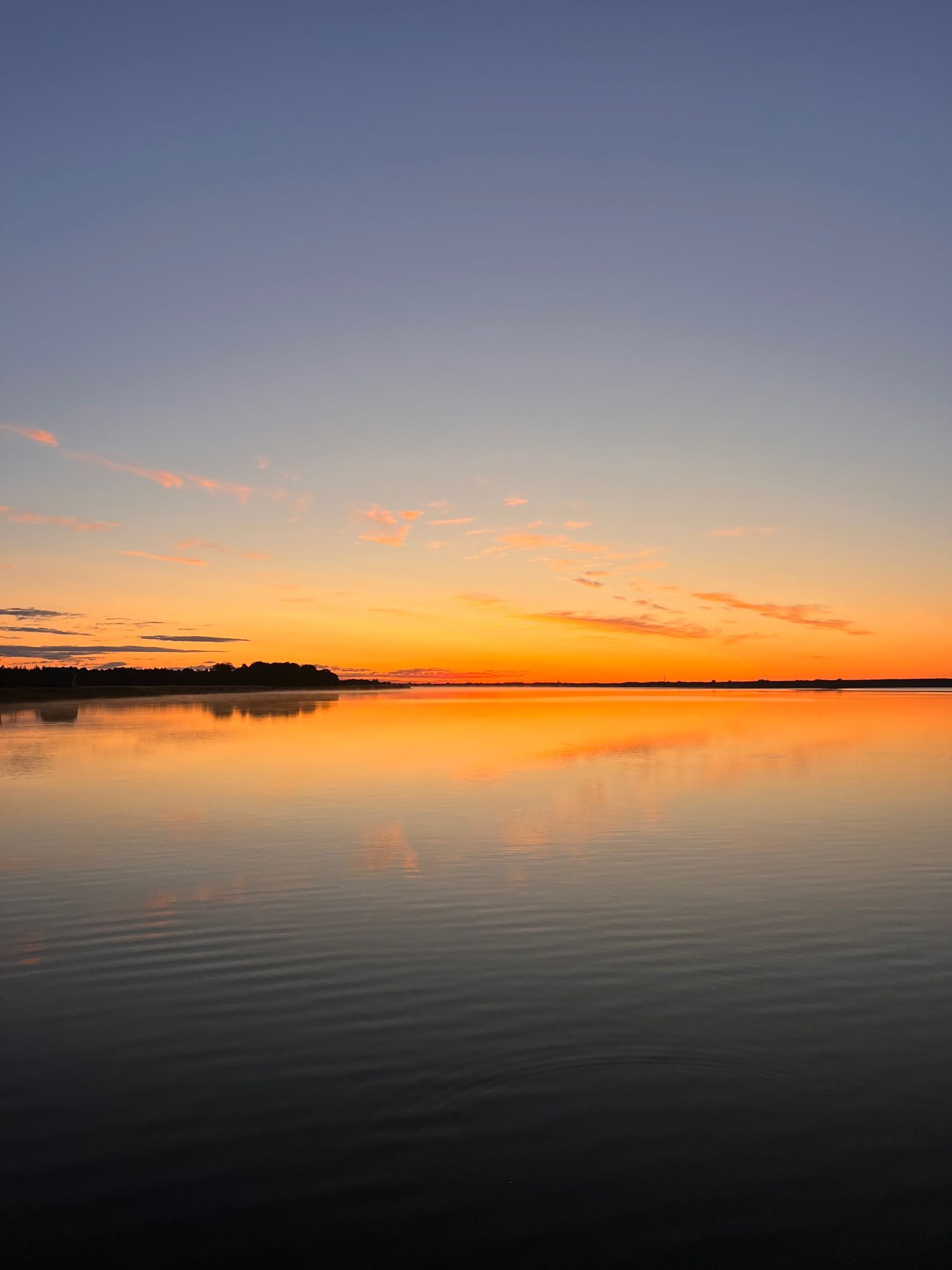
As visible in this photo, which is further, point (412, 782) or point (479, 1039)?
point (412, 782)

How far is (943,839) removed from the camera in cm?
2228

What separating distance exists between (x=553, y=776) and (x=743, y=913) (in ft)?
65.4

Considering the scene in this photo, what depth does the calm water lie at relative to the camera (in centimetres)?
666

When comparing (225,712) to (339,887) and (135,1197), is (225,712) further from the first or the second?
(135,1197)

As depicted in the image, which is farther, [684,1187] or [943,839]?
[943,839]

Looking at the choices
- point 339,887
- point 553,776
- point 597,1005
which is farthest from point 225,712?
point 597,1005

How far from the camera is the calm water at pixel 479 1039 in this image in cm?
666

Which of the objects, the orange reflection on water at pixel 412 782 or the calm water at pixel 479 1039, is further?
the orange reflection on water at pixel 412 782

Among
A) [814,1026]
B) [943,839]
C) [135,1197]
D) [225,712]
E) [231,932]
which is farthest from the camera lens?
[225,712]

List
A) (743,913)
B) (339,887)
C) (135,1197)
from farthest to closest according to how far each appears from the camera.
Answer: (339,887), (743,913), (135,1197)

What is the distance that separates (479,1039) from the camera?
32.4 feet

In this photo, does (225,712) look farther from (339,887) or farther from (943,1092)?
(943,1092)

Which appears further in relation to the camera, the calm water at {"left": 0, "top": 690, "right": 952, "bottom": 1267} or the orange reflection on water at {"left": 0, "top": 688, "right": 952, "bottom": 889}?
the orange reflection on water at {"left": 0, "top": 688, "right": 952, "bottom": 889}

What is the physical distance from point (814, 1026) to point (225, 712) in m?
93.3
